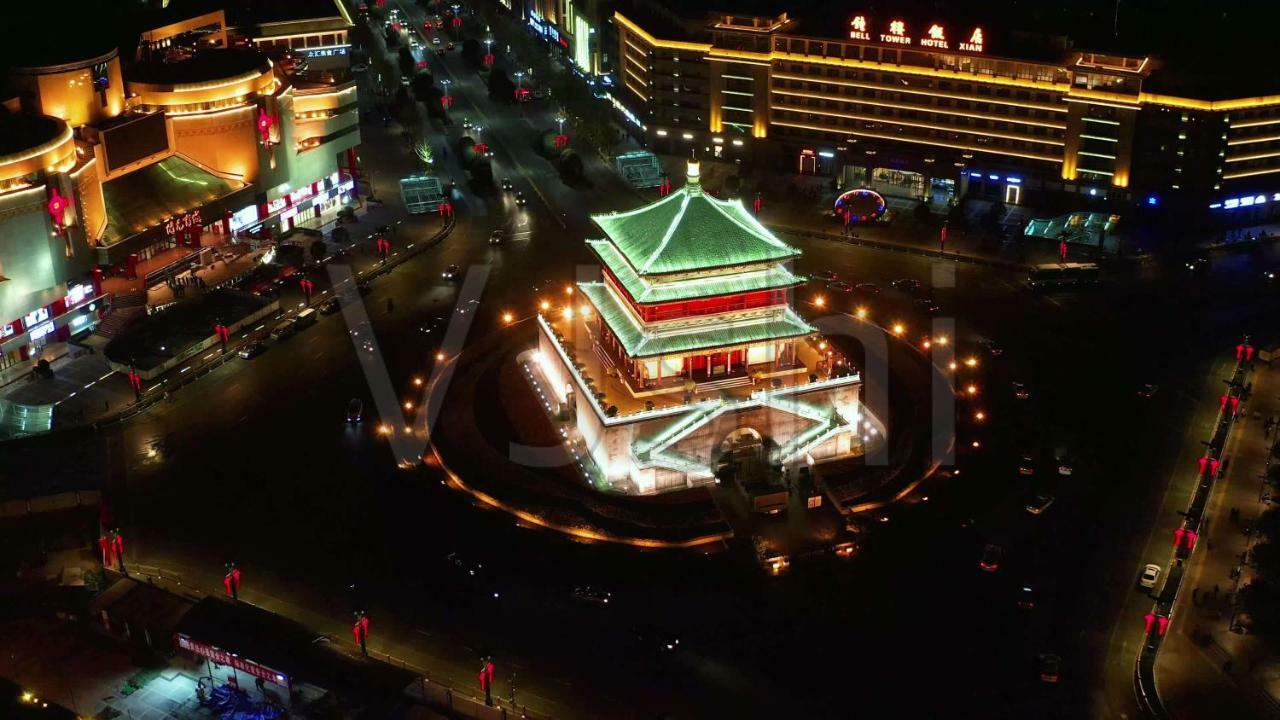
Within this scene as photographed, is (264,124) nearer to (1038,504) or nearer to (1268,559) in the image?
(1038,504)

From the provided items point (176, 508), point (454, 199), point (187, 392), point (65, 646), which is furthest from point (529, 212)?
point (65, 646)

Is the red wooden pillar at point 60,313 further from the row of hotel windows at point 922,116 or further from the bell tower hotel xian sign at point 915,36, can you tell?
the bell tower hotel xian sign at point 915,36

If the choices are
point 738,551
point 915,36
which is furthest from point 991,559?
point 915,36

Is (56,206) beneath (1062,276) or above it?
above

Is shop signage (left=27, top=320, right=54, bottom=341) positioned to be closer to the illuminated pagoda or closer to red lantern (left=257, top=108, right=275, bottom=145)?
red lantern (left=257, top=108, right=275, bottom=145)

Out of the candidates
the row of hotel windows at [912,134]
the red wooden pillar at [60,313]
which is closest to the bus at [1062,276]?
the row of hotel windows at [912,134]

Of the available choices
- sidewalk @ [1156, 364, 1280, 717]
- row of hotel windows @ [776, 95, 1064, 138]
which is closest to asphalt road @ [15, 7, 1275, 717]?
sidewalk @ [1156, 364, 1280, 717]

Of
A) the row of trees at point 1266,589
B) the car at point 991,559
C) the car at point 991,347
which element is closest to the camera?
the row of trees at point 1266,589
